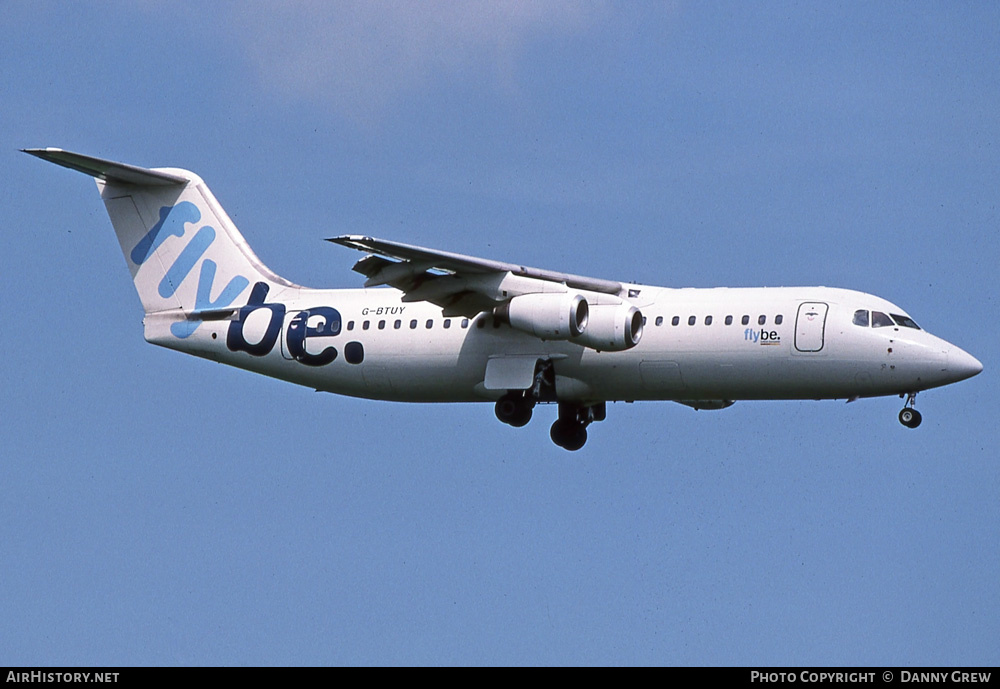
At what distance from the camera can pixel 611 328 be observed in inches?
946

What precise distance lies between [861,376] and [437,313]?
21.3 ft

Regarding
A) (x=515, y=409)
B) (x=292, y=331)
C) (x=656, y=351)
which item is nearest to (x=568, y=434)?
(x=515, y=409)

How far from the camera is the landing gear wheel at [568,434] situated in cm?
2700

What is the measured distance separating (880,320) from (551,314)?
4609mm

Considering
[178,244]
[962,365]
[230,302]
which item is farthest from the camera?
[178,244]

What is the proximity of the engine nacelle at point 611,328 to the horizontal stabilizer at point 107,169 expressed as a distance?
8.15 m

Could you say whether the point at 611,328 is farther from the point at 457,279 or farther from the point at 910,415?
the point at 910,415

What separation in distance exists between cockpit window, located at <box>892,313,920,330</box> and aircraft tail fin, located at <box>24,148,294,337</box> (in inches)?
383

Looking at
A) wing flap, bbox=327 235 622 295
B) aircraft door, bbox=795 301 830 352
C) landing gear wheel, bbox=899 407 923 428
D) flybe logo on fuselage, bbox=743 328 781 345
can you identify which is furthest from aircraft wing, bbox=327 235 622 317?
landing gear wheel, bbox=899 407 923 428

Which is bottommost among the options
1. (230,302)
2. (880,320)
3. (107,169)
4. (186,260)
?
(880,320)
